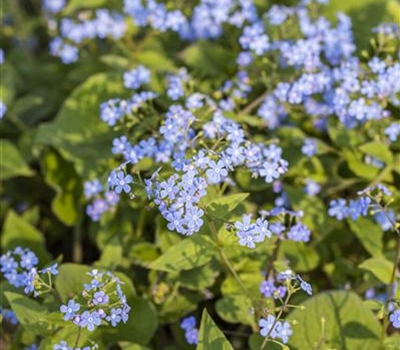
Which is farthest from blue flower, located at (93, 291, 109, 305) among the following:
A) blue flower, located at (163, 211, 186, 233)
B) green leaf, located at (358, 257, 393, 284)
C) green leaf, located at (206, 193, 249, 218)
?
green leaf, located at (358, 257, 393, 284)

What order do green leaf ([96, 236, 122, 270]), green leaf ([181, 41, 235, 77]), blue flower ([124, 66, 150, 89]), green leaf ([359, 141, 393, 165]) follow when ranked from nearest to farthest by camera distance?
green leaf ([96, 236, 122, 270]) < green leaf ([359, 141, 393, 165]) < blue flower ([124, 66, 150, 89]) < green leaf ([181, 41, 235, 77])

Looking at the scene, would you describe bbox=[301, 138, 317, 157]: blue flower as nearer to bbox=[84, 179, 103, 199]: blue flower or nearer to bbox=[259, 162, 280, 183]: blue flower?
bbox=[259, 162, 280, 183]: blue flower

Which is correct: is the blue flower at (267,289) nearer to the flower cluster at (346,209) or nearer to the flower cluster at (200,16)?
the flower cluster at (346,209)

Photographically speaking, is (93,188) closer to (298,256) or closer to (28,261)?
(28,261)

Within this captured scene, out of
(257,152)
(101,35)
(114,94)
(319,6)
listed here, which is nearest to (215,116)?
(257,152)

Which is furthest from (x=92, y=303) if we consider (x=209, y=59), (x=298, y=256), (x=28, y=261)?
(x=209, y=59)

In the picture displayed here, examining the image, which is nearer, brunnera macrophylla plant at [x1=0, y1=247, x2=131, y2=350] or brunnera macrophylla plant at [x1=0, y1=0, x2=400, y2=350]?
brunnera macrophylla plant at [x1=0, y1=247, x2=131, y2=350]
